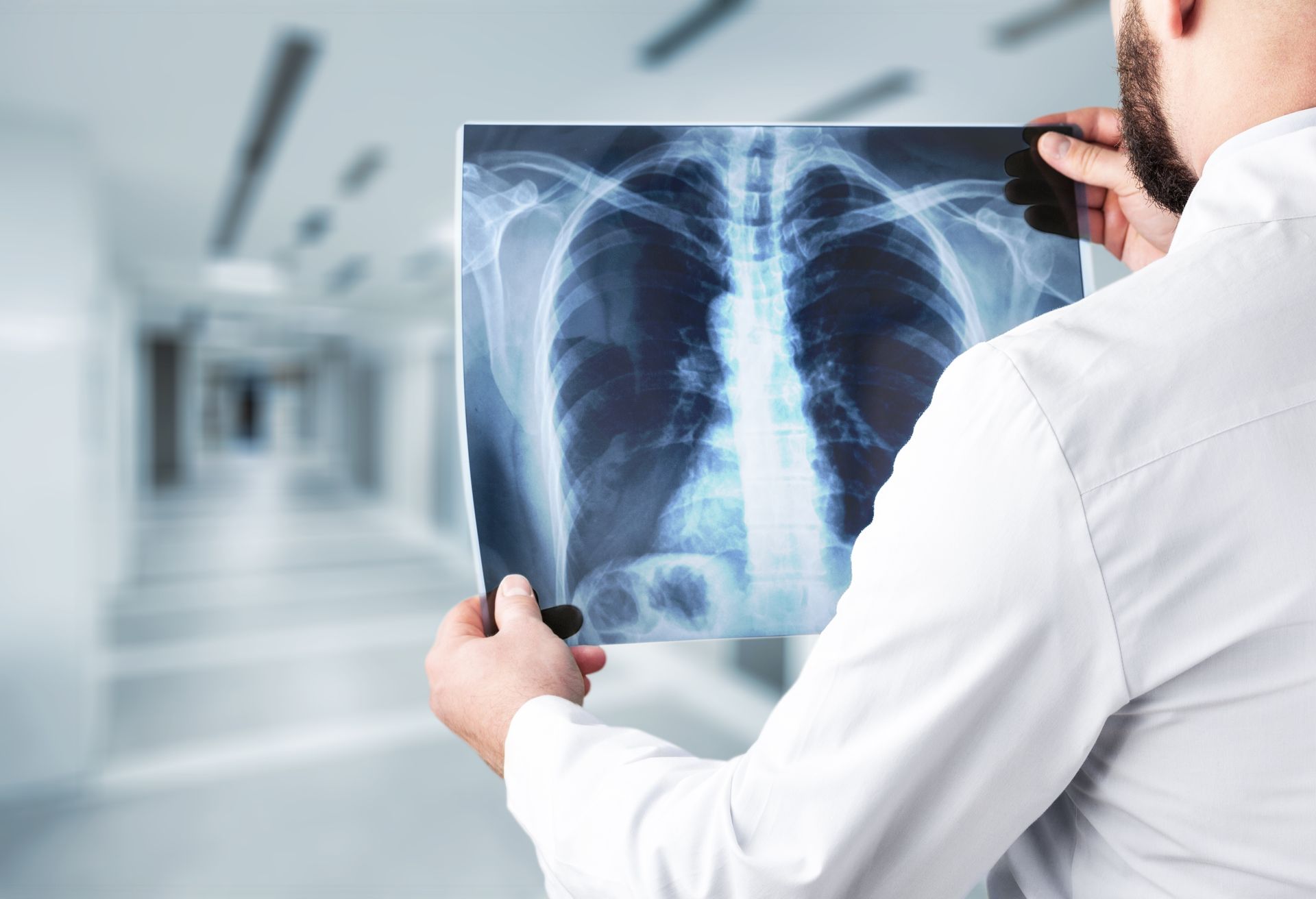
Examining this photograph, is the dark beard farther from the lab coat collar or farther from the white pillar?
the white pillar

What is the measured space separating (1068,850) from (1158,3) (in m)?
0.48

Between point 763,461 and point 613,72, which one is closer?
point 763,461

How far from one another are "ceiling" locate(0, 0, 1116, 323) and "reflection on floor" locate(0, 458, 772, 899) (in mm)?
1920

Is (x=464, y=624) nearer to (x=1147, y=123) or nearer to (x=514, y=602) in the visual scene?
(x=514, y=602)

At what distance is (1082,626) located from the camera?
0.36 metres

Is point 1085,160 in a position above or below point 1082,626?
above

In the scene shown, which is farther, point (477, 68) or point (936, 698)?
point (477, 68)

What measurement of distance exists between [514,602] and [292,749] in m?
2.76

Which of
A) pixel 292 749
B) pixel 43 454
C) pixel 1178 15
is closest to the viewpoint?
pixel 1178 15

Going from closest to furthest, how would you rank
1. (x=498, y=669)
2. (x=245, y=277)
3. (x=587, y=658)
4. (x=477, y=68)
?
(x=498, y=669)
(x=587, y=658)
(x=477, y=68)
(x=245, y=277)

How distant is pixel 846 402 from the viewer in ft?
2.41

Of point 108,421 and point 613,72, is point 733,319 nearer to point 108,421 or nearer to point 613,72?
point 613,72

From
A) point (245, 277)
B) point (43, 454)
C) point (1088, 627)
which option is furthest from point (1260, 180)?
point (245, 277)

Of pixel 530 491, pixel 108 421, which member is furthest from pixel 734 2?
pixel 108 421
